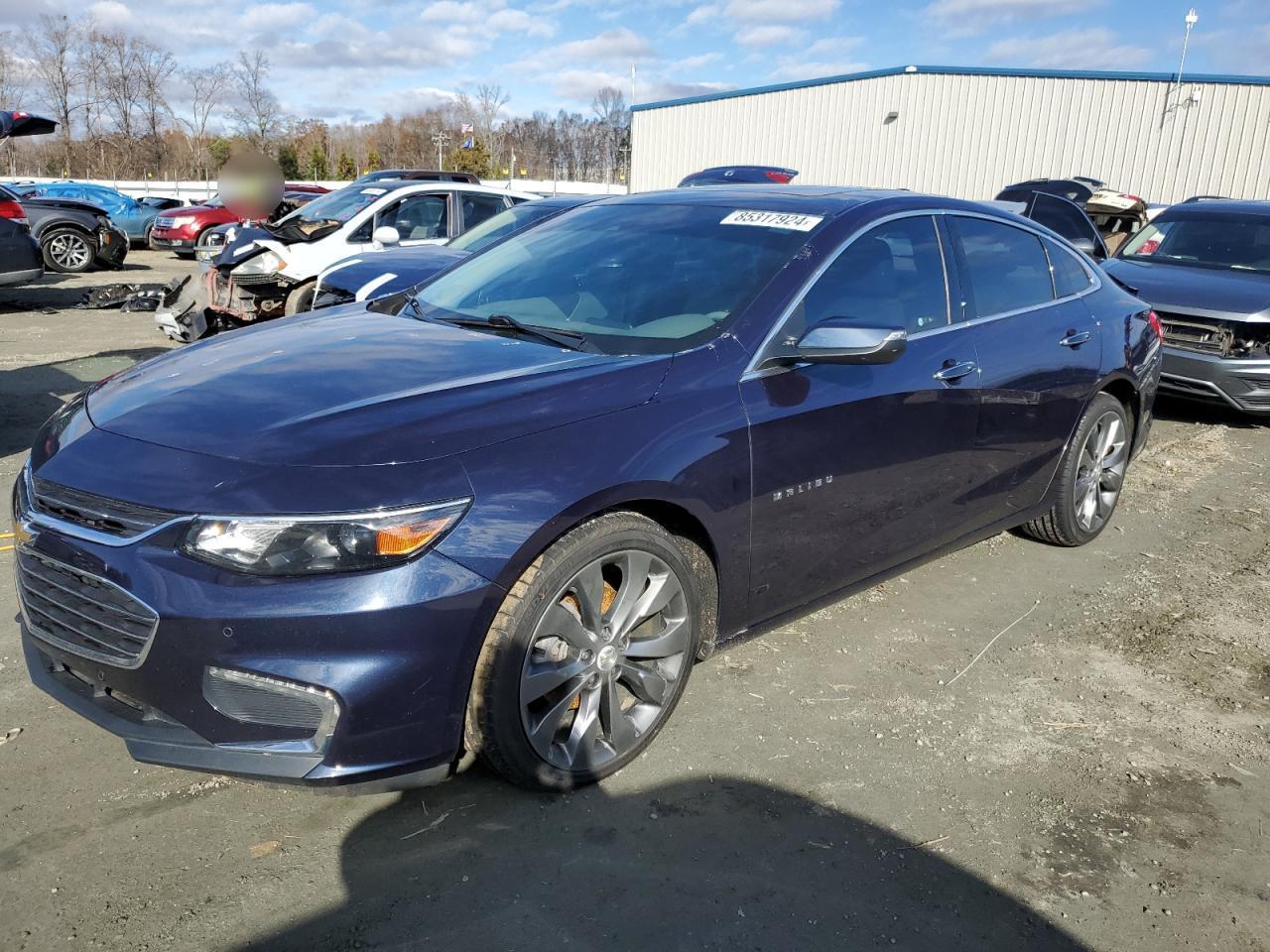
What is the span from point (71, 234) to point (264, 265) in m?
9.66

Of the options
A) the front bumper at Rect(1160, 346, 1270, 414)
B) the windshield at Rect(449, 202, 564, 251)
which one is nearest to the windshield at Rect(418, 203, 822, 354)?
the windshield at Rect(449, 202, 564, 251)

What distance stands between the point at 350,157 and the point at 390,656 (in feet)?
196

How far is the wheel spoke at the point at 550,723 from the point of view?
277cm

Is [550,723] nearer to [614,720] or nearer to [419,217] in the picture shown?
[614,720]

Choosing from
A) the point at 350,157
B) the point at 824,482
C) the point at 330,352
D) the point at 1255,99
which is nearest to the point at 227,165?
the point at 330,352

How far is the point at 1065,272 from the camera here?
475cm

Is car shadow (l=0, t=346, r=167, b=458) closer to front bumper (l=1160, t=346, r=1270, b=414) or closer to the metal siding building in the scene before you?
front bumper (l=1160, t=346, r=1270, b=414)

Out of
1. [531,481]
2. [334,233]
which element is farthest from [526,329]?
[334,233]

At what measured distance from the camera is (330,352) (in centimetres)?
322

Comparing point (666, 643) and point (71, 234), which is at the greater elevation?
point (71, 234)

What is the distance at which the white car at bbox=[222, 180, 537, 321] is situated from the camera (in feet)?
28.9

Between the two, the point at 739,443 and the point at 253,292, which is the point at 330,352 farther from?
the point at 253,292

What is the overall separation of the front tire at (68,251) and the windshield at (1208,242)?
15359 millimetres

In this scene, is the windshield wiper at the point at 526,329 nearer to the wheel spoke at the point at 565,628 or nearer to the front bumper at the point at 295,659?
the wheel spoke at the point at 565,628
